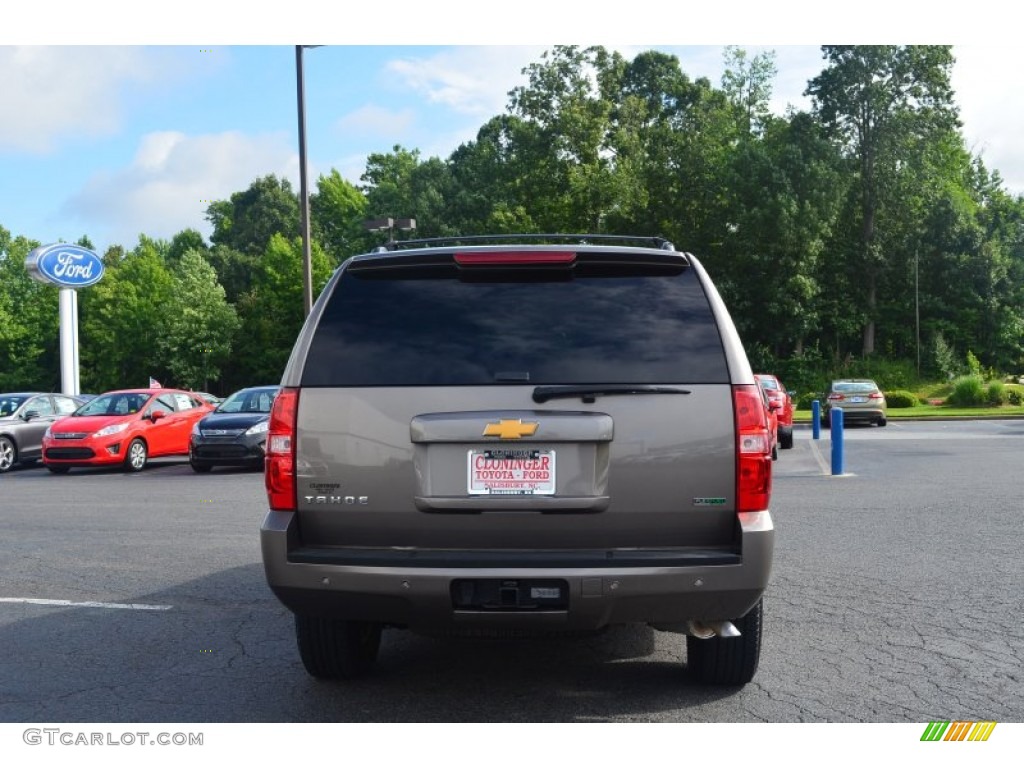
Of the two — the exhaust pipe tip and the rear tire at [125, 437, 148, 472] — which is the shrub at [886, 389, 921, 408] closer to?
the rear tire at [125, 437, 148, 472]

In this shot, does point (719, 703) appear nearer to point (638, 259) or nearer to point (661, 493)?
point (661, 493)

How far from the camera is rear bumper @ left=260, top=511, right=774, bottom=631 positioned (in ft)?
13.5

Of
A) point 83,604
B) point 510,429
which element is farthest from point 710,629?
point 83,604

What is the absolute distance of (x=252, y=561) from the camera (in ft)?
28.4

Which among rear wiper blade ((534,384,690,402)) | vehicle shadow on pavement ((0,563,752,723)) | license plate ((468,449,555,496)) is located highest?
rear wiper blade ((534,384,690,402))

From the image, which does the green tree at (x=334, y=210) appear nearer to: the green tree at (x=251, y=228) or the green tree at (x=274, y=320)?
the green tree at (x=251, y=228)

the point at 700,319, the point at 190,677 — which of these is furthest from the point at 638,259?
the point at 190,677

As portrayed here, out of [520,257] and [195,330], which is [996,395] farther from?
[195,330]

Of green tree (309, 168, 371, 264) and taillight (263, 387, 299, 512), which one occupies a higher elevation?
green tree (309, 168, 371, 264)

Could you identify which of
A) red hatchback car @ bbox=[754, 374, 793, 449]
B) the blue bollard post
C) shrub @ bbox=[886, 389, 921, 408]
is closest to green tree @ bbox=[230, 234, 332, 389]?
shrub @ bbox=[886, 389, 921, 408]

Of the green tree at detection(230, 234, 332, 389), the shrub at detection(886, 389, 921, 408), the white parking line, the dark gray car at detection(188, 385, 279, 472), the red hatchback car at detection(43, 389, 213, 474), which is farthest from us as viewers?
the green tree at detection(230, 234, 332, 389)

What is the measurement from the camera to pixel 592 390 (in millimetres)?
4188

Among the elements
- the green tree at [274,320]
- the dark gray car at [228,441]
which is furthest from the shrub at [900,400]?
the green tree at [274,320]

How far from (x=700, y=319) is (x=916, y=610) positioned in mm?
3354
